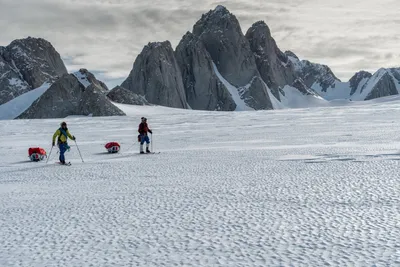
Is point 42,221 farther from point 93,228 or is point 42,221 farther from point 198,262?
point 198,262

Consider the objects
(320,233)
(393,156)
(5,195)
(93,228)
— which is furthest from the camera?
(393,156)

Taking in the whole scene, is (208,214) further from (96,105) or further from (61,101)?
(61,101)

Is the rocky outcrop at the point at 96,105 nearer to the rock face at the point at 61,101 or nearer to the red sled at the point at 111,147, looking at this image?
the rock face at the point at 61,101

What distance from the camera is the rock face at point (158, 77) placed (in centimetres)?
17538

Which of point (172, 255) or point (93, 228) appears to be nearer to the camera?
point (172, 255)

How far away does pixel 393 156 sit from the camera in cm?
1437

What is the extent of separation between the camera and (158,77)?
176 metres

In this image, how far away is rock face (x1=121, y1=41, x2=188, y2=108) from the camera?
575 ft

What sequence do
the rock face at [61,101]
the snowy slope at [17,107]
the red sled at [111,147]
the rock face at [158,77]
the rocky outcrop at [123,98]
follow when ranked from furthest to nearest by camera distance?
the rock face at [158,77] → the snowy slope at [17,107] → the rock face at [61,101] → the rocky outcrop at [123,98] → the red sled at [111,147]

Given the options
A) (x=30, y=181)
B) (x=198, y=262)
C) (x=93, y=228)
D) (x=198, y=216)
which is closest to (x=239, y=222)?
(x=198, y=216)

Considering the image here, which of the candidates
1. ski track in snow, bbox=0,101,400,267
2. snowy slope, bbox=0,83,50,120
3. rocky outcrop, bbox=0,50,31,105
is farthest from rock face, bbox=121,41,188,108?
ski track in snow, bbox=0,101,400,267

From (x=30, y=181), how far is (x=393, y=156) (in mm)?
12113

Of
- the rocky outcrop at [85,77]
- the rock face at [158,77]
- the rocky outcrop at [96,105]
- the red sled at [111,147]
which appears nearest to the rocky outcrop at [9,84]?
the rock face at [158,77]

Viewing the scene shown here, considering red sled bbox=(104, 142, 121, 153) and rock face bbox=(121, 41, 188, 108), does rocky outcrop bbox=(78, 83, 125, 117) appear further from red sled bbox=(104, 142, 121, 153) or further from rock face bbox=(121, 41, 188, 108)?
red sled bbox=(104, 142, 121, 153)
